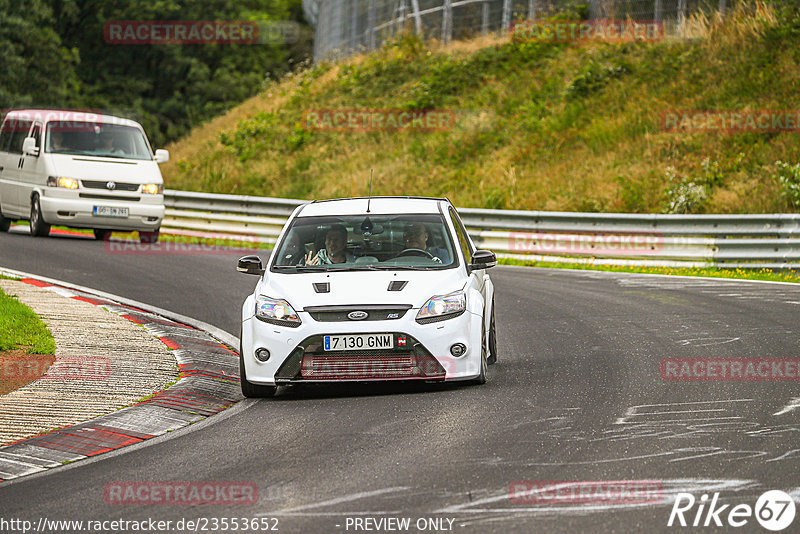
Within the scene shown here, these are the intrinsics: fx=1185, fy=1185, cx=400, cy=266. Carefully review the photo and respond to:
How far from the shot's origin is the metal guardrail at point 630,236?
744 inches

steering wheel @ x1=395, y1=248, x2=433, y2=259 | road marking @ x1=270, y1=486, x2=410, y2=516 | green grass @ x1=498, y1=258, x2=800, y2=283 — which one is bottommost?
road marking @ x1=270, y1=486, x2=410, y2=516

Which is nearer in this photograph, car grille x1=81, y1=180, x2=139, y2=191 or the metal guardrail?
the metal guardrail

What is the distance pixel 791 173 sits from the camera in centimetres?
2214

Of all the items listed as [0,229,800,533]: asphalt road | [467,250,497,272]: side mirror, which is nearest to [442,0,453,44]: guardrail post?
[0,229,800,533]: asphalt road

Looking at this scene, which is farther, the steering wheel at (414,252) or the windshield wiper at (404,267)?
the steering wheel at (414,252)

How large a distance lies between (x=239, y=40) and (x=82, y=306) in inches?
1834

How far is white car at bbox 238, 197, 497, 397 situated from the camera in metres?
9.01

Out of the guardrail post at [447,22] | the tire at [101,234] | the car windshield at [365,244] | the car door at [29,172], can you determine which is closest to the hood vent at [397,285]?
the car windshield at [365,244]

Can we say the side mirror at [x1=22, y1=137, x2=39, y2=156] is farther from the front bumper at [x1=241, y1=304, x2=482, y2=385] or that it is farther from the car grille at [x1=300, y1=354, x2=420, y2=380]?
the car grille at [x1=300, y1=354, x2=420, y2=380]

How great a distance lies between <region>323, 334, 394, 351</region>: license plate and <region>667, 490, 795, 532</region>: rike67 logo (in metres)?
3.41

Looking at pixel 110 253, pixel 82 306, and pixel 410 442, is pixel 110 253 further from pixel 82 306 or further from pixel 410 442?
pixel 410 442

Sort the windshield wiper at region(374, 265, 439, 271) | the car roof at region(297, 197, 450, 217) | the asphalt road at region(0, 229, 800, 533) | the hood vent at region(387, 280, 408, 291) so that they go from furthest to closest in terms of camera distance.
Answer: the car roof at region(297, 197, 450, 217), the windshield wiper at region(374, 265, 439, 271), the hood vent at region(387, 280, 408, 291), the asphalt road at region(0, 229, 800, 533)

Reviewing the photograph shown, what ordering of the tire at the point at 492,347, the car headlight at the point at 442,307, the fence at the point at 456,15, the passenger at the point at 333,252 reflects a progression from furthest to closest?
the fence at the point at 456,15, the tire at the point at 492,347, the passenger at the point at 333,252, the car headlight at the point at 442,307

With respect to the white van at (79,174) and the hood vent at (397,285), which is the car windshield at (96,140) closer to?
the white van at (79,174)
